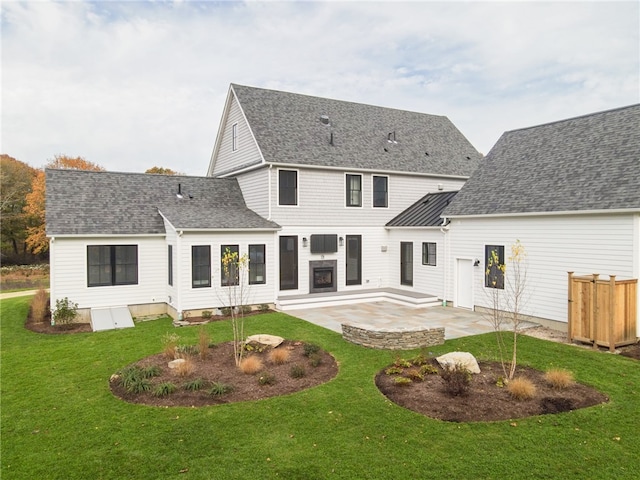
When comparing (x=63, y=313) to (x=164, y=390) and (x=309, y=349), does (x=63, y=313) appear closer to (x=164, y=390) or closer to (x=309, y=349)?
(x=164, y=390)

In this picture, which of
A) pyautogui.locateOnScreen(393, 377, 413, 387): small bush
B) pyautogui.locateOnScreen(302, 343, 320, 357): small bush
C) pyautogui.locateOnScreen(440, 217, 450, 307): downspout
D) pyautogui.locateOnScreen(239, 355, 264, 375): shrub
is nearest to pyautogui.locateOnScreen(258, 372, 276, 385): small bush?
pyautogui.locateOnScreen(239, 355, 264, 375): shrub

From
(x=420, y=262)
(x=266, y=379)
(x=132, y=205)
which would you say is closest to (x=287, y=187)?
(x=132, y=205)

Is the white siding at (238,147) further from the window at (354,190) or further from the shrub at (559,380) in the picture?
the shrub at (559,380)

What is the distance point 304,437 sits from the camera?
636 centimetres

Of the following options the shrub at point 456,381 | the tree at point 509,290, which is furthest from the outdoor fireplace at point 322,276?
the shrub at point 456,381

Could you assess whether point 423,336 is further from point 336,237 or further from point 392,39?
point 392,39

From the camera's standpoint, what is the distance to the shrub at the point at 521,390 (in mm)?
7566

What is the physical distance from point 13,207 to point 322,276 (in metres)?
37.2

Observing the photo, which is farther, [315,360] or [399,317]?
[399,317]

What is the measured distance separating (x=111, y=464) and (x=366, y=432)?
3521 mm

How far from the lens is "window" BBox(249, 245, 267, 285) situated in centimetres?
1648

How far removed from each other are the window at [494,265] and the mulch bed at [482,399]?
21.2 ft

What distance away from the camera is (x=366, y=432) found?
6.50 metres

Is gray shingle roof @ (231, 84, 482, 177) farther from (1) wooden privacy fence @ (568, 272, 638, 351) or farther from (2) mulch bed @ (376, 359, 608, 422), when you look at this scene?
(2) mulch bed @ (376, 359, 608, 422)
